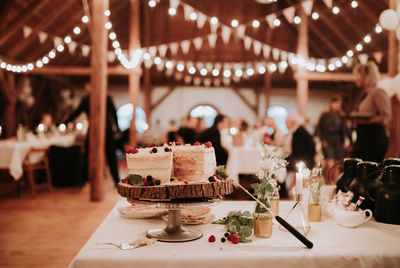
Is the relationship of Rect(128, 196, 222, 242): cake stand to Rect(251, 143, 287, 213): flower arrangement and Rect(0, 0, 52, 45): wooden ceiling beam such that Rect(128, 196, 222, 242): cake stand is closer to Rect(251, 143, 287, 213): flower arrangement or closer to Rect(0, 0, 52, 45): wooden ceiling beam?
Rect(251, 143, 287, 213): flower arrangement

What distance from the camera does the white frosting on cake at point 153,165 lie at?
1549 millimetres

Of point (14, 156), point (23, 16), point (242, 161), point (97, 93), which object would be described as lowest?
point (242, 161)

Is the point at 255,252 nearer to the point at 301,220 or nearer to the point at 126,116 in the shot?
the point at 301,220

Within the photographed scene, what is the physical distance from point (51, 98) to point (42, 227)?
29.9 feet

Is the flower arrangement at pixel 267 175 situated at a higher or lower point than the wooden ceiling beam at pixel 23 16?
lower

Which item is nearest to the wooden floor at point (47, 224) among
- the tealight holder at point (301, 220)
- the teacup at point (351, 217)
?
the tealight holder at point (301, 220)

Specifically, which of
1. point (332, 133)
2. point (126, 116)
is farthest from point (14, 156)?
point (126, 116)

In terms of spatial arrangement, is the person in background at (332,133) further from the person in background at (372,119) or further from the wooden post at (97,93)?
the wooden post at (97,93)

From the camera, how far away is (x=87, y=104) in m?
5.90

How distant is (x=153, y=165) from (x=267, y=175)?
485mm

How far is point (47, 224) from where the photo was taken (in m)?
3.98

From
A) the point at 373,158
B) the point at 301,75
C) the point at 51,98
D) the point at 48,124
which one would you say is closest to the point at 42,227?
the point at 373,158

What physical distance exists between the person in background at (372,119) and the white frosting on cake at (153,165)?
84.8 inches

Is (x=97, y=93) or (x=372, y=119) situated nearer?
(x=372, y=119)
